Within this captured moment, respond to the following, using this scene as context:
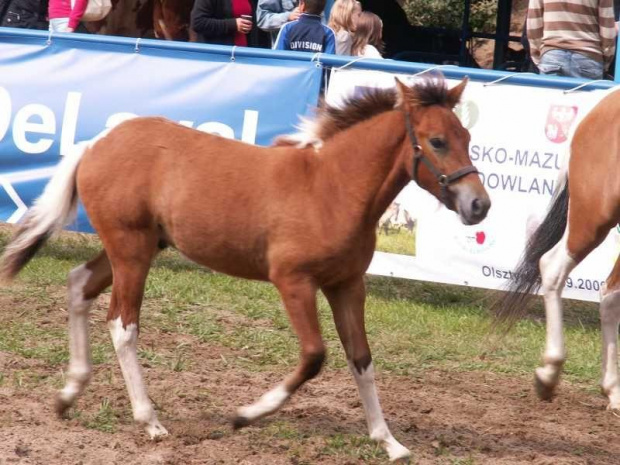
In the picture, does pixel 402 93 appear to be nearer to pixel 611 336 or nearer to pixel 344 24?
pixel 611 336

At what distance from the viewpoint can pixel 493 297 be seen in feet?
25.8

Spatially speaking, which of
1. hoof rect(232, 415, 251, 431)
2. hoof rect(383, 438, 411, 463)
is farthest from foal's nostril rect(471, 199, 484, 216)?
hoof rect(232, 415, 251, 431)

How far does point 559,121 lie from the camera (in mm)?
7277

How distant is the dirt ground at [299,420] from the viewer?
4.69 m

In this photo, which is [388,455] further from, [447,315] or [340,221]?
[447,315]

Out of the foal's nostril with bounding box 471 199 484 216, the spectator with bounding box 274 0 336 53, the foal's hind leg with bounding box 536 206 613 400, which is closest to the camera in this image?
the foal's nostril with bounding box 471 199 484 216

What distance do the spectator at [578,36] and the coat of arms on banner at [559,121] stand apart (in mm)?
1000

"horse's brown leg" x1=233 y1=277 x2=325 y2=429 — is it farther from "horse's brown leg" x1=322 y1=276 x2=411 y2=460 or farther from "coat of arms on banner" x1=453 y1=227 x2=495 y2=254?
"coat of arms on banner" x1=453 y1=227 x2=495 y2=254

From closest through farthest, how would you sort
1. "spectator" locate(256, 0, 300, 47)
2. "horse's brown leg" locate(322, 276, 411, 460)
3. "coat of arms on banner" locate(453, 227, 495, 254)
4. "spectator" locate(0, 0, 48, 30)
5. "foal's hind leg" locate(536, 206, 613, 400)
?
"horse's brown leg" locate(322, 276, 411, 460) < "foal's hind leg" locate(536, 206, 613, 400) < "coat of arms on banner" locate(453, 227, 495, 254) < "spectator" locate(256, 0, 300, 47) < "spectator" locate(0, 0, 48, 30)

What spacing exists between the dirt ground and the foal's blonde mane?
53.1 inches

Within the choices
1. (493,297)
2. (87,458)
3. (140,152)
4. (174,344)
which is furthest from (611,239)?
(87,458)

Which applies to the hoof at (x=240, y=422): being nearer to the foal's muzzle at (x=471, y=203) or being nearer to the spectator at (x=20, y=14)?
the foal's muzzle at (x=471, y=203)

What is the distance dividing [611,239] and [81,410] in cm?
Result: 372

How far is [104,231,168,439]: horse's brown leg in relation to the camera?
4.84 metres
